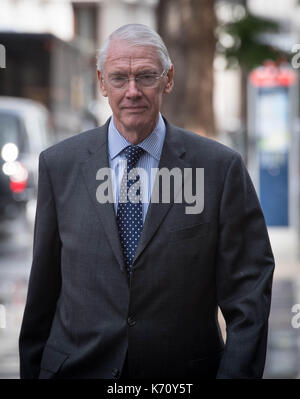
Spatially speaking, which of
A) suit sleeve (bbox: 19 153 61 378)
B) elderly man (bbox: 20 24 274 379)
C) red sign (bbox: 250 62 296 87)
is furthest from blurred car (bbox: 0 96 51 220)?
elderly man (bbox: 20 24 274 379)

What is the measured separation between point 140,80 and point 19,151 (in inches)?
512

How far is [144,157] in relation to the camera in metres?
2.95

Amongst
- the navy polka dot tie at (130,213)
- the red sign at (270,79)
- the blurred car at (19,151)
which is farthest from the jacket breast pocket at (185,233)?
the blurred car at (19,151)

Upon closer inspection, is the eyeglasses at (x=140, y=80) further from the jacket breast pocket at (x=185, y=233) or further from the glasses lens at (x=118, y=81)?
the jacket breast pocket at (x=185, y=233)

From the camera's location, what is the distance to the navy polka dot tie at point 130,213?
9.36ft

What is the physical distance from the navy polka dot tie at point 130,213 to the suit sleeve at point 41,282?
226 mm

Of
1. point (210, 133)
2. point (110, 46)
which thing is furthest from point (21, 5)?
point (110, 46)

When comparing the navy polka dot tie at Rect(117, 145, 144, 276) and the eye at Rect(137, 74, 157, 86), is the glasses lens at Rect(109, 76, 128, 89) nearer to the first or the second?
the eye at Rect(137, 74, 157, 86)

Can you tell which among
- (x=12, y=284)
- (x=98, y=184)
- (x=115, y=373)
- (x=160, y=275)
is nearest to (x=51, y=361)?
(x=115, y=373)

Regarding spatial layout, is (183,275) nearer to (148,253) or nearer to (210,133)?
(148,253)

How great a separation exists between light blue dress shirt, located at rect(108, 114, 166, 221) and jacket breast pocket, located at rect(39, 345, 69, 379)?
1.56 ft

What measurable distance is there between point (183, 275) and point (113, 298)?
8.5 inches

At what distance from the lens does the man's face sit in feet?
9.26

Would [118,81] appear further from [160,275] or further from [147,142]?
[160,275]
